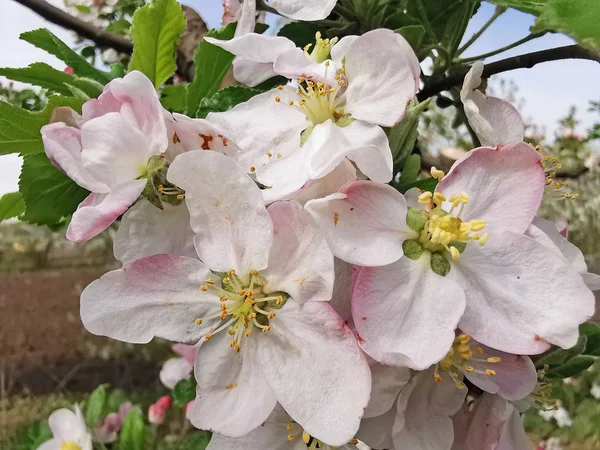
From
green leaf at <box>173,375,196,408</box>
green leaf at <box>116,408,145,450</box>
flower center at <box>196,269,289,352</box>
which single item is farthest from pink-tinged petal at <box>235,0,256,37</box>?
green leaf at <box>116,408,145,450</box>

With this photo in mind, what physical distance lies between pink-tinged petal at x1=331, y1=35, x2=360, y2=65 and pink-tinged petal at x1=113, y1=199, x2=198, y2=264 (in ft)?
0.60

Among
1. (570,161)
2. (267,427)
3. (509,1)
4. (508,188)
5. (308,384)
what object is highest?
(509,1)

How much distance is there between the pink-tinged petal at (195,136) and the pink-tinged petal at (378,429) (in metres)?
0.24

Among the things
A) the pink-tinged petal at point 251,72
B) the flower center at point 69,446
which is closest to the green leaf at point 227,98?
the pink-tinged petal at point 251,72

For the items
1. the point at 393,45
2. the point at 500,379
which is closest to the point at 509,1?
the point at 393,45

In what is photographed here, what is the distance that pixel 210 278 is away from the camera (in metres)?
0.46

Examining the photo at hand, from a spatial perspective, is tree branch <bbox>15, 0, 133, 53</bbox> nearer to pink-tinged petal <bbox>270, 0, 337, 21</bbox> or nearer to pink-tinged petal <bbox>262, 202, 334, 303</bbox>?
pink-tinged petal <bbox>270, 0, 337, 21</bbox>

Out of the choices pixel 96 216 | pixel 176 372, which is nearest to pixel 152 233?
pixel 96 216

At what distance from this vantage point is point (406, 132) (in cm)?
48

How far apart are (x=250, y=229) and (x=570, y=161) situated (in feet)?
8.65

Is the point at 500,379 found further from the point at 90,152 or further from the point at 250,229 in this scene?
the point at 90,152

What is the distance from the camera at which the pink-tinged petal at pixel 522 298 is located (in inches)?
15.9

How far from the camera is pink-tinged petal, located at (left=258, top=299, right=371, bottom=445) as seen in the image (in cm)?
40

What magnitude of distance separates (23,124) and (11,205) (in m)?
0.26
